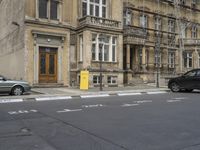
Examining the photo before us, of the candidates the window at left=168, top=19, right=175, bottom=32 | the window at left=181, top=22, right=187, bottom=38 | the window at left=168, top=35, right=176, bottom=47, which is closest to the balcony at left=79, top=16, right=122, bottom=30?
the window at left=168, top=35, right=176, bottom=47

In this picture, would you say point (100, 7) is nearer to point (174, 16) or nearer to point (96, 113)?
point (174, 16)

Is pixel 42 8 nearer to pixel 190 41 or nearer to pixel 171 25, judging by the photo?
pixel 171 25

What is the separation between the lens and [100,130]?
782cm

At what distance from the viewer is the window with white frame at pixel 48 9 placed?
25.4m

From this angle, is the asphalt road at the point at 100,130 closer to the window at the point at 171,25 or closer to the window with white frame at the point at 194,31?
the window at the point at 171,25

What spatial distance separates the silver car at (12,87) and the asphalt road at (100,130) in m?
7.61

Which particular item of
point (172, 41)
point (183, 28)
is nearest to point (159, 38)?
point (172, 41)

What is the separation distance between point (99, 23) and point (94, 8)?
91.3 inches

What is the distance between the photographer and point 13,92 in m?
18.6

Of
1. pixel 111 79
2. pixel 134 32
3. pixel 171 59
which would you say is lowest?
pixel 111 79

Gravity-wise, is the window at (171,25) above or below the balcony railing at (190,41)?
above

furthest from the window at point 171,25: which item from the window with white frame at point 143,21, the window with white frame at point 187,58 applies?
the window with white frame at point 143,21

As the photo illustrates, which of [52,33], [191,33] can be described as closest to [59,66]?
[52,33]

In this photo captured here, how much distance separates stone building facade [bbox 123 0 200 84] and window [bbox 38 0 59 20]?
23.4 ft
